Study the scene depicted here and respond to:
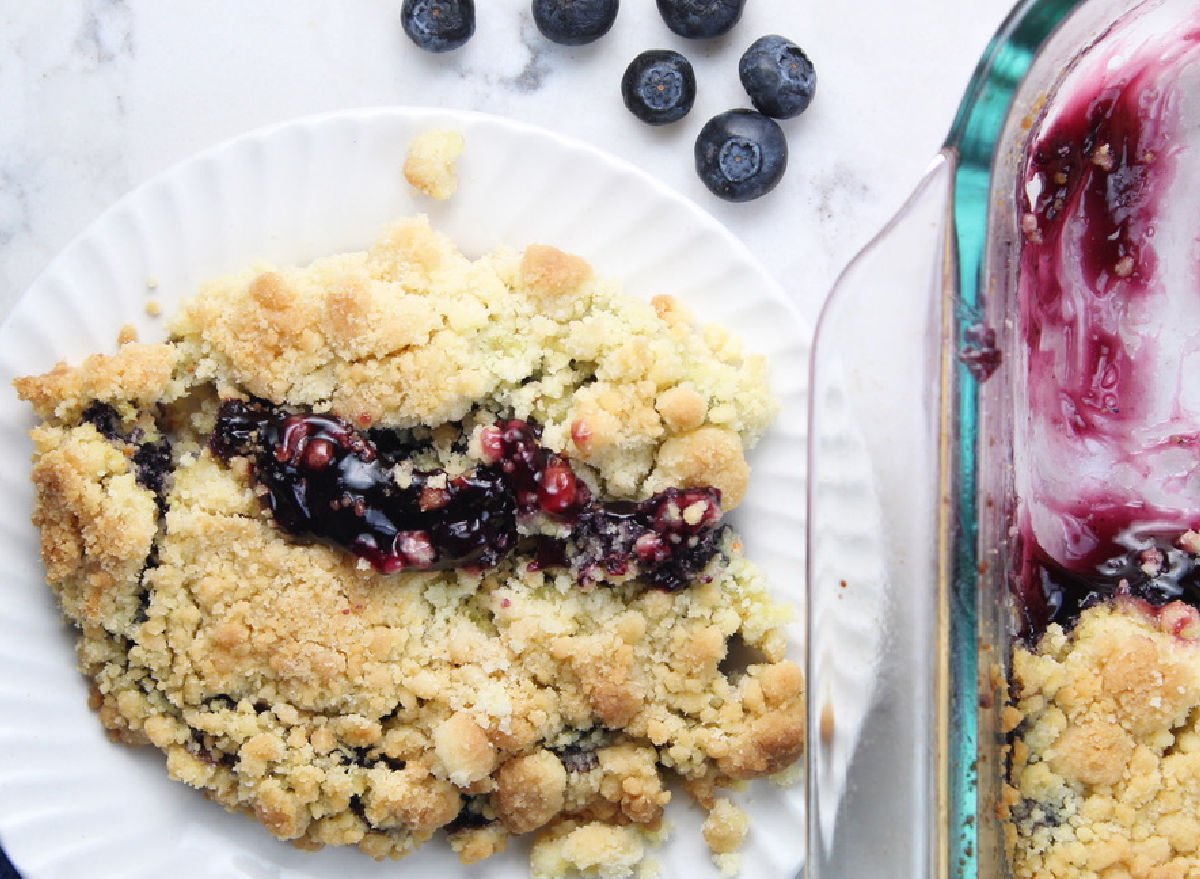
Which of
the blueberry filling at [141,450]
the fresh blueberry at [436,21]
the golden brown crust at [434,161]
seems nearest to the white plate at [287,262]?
the golden brown crust at [434,161]

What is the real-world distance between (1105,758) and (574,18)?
1.26 meters

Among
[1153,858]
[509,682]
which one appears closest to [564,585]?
[509,682]

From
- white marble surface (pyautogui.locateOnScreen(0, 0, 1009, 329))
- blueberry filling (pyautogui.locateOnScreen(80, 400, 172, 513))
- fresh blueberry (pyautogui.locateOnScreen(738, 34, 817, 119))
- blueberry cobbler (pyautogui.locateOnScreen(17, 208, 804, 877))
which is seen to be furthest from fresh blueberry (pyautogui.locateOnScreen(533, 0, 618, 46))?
blueberry filling (pyautogui.locateOnScreen(80, 400, 172, 513))

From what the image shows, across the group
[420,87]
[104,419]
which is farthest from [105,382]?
[420,87]

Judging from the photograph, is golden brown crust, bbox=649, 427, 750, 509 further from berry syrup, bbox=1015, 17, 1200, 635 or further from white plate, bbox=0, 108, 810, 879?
berry syrup, bbox=1015, 17, 1200, 635

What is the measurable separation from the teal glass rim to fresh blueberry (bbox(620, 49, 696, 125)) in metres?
0.58

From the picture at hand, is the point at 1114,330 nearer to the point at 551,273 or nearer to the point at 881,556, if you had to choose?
the point at 881,556

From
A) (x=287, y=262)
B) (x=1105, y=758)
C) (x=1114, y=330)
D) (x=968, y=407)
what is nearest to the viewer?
(x=968, y=407)

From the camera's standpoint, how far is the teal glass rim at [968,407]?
162 cm

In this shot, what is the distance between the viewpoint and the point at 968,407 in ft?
5.34

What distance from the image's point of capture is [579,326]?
1828mm

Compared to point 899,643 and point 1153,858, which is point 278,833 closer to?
point 899,643

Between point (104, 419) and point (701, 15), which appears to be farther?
point (701, 15)

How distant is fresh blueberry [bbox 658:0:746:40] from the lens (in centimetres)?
213
